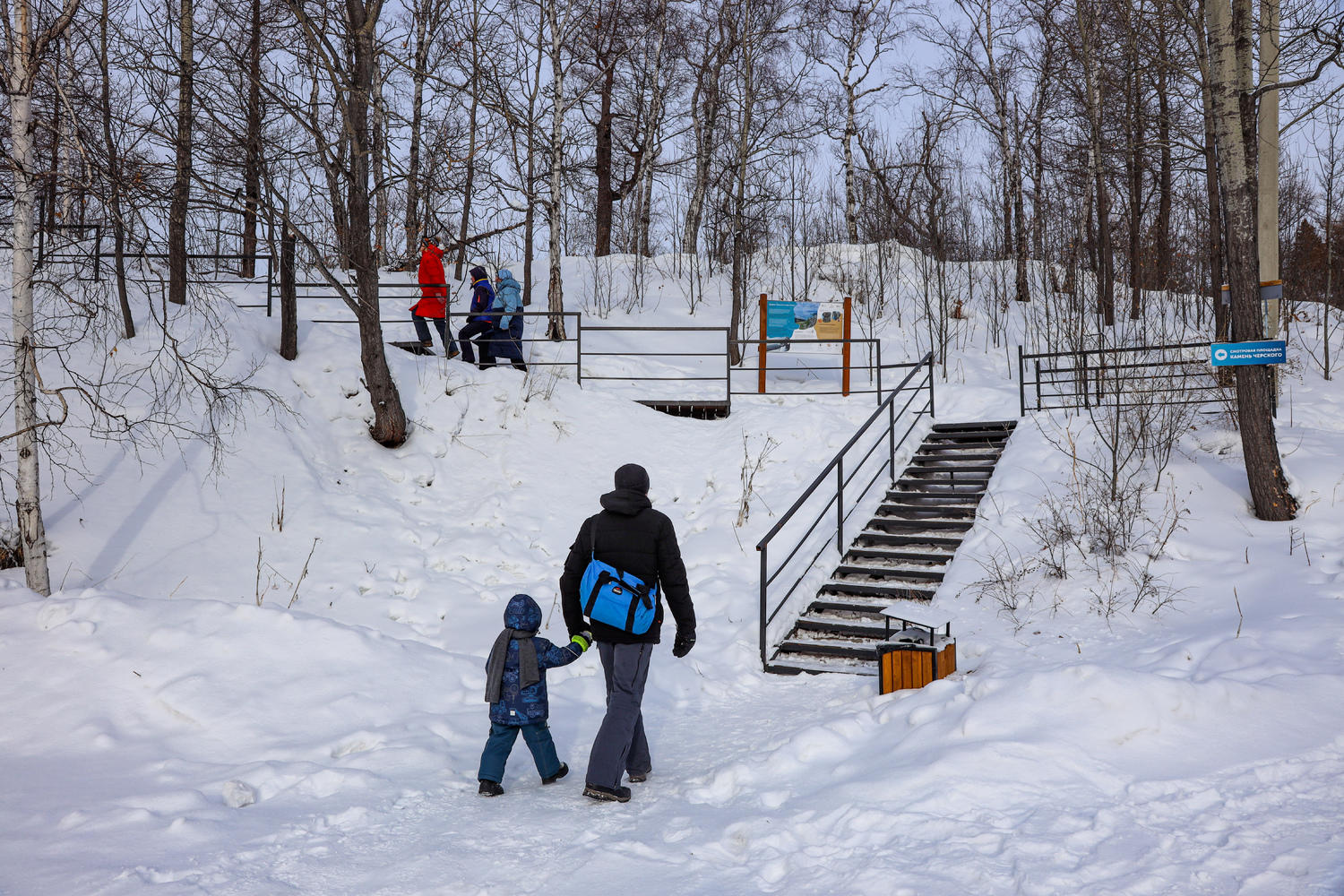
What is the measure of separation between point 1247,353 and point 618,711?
22.3 feet

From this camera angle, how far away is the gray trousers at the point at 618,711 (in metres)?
4.48

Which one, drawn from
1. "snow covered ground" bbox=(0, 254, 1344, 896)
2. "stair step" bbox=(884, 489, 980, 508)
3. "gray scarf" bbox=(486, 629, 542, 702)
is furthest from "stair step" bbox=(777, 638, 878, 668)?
"gray scarf" bbox=(486, 629, 542, 702)

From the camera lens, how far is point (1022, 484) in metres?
9.93

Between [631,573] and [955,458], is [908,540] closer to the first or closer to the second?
[955,458]

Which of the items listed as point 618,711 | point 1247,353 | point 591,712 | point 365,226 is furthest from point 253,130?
point 1247,353

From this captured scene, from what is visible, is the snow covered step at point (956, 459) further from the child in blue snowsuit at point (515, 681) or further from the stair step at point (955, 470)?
the child in blue snowsuit at point (515, 681)

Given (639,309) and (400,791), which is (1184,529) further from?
(639,309)

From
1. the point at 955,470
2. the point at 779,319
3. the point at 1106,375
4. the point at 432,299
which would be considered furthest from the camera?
the point at 779,319

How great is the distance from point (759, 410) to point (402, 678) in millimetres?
8225

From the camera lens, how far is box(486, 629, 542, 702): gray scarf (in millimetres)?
4555

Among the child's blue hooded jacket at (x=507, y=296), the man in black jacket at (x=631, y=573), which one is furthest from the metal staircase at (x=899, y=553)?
the child's blue hooded jacket at (x=507, y=296)

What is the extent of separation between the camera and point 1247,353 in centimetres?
791

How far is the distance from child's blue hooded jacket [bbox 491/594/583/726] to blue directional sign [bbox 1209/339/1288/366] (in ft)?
21.8

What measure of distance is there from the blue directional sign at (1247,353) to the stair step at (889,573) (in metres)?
3.17
